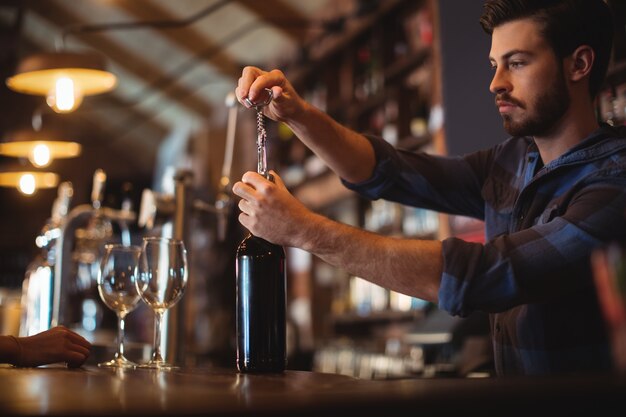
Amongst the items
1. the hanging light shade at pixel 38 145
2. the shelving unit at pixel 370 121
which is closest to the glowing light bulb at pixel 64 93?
the hanging light shade at pixel 38 145

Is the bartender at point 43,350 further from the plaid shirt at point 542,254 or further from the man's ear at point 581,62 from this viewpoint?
the man's ear at point 581,62

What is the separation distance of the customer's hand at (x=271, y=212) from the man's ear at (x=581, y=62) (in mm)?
724

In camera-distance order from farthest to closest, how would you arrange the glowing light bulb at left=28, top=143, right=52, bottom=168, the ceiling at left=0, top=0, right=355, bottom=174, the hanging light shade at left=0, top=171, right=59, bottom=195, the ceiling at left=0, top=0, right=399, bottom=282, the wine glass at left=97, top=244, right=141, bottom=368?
the ceiling at left=0, top=0, right=355, bottom=174, the ceiling at left=0, top=0, right=399, bottom=282, the hanging light shade at left=0, top=171, right=59, bottom=195, the glowing light bulb at left=28, top=143, right=52, bottom=168, the wine glass at left=97, top=244, right=141, bottom=368

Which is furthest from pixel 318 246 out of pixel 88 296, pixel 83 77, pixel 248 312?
pixel 88 296

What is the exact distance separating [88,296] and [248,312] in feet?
14.2

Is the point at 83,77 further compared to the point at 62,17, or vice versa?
the point at 62,17

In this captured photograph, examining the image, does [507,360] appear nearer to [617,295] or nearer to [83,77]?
[617,295]

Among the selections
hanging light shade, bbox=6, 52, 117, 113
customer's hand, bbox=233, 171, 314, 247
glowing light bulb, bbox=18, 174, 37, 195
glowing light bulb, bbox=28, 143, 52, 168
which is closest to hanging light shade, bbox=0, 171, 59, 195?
glowing light bulb, bbox=18, 174, 37, 195

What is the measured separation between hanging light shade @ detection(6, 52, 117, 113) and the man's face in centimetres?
233

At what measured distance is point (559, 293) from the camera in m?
1.33

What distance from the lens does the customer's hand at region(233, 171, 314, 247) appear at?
125 centimetres

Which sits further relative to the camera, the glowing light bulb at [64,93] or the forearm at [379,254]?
the glowing light bulb at [64,93]

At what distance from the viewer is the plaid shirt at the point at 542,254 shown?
4.21ft

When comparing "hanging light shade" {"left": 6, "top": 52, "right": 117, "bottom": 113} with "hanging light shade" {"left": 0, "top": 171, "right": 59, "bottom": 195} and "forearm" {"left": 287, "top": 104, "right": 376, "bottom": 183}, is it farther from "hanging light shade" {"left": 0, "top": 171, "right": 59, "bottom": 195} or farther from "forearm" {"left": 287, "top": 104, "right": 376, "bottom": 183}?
"forearm" {"left": 287, "top": 104, "right": 376, "bottom": 183}
